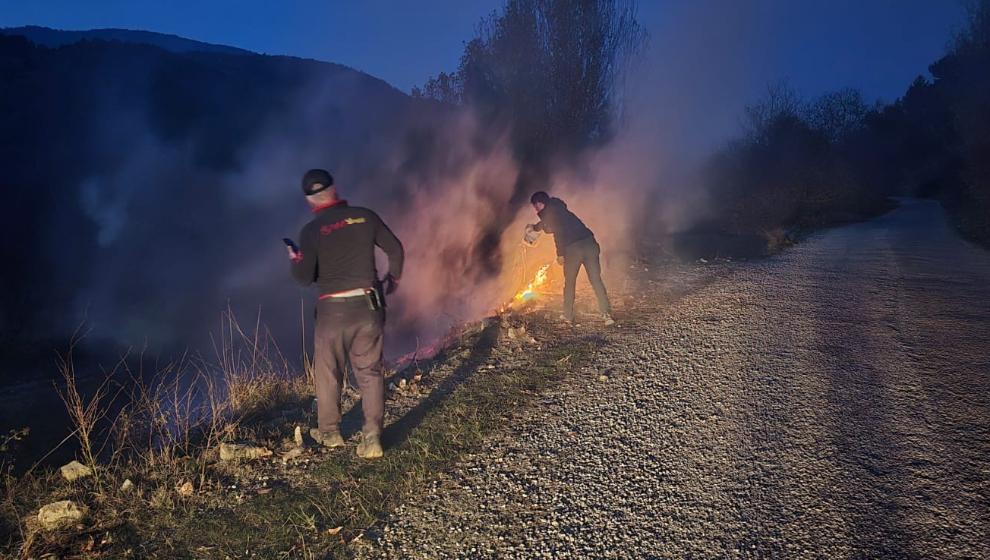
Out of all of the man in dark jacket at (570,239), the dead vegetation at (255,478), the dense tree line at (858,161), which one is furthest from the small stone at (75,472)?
the dense tree line at (858,161)

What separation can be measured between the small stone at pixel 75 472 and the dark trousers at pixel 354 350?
1.65 meters

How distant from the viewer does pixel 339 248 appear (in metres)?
3.94

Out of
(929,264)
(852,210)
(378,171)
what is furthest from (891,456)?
(852,210)

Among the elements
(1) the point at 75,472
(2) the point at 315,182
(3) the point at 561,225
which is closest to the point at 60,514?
(1) the point at 75,472

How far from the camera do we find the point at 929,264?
10.4 meters

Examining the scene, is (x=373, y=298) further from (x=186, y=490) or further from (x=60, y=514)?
(x=60, y=514)

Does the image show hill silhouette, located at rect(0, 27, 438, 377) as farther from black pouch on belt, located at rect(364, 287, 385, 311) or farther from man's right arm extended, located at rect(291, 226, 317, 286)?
black pouch on belt, located at rect(364, 287, 385, 311)

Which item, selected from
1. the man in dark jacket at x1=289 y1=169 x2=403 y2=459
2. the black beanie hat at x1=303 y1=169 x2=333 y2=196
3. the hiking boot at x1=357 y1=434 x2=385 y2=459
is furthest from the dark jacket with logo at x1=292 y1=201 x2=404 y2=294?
the hiking boot at x1=357 y1=434 x2=385 y2=459

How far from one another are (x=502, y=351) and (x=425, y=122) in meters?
18.9

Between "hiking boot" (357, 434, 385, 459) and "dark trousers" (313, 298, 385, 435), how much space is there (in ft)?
0.17

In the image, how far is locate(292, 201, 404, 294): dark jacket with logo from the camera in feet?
12.9

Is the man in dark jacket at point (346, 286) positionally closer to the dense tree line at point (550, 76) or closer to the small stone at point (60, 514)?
the small stone at point (60, 514)

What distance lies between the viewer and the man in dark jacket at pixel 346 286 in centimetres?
394

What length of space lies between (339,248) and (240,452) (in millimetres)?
1750
